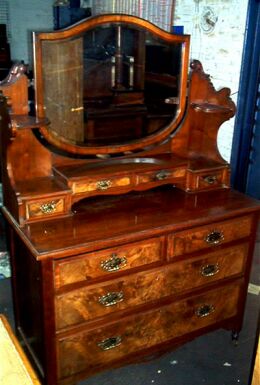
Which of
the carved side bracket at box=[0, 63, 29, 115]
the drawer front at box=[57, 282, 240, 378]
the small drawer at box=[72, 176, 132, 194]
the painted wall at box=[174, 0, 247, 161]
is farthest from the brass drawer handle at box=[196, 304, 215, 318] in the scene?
the painted wall at box=[174, 0, 247, 161]

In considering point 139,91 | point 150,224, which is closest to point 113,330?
point 150,224

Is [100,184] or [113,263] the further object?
[100,184]

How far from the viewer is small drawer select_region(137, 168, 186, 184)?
2.00m

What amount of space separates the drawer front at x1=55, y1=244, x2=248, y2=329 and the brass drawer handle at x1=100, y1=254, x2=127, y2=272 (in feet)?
0.20

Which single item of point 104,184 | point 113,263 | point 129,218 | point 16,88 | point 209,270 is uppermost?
point 16,88

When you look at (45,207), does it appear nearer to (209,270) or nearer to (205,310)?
(209,270)

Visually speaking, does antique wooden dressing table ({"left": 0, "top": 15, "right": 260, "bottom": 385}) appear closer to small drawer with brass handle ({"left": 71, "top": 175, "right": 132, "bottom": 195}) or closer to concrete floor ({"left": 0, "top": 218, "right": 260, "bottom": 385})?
small drawer with brass handle ({"left": 71, "top": 175, "right": 132, "bottom": 195})

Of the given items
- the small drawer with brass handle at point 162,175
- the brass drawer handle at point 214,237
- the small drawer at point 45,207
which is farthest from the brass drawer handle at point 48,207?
the brass drawer handle at point 214,237

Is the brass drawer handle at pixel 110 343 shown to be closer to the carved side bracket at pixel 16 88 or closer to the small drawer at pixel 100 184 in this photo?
the small drawer at pixel 100 184

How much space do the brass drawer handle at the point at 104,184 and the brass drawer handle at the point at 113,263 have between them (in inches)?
12.4

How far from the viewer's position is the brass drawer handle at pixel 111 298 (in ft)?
5.91

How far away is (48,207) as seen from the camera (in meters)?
1.80

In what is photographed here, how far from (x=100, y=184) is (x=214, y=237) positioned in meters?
0.57

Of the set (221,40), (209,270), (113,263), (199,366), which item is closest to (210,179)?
(209,270)
